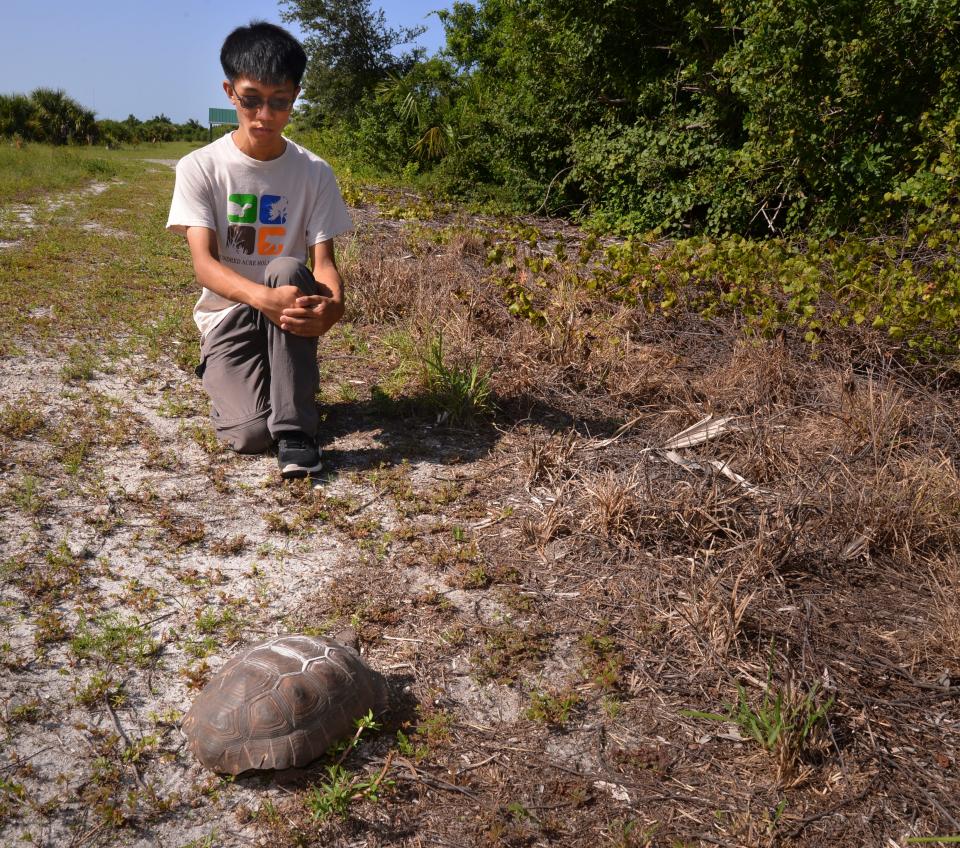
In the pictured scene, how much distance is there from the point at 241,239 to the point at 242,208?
0.52 feet

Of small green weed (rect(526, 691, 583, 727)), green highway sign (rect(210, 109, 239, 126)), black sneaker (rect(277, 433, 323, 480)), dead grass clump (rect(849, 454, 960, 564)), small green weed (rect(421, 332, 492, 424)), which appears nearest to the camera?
small green weed (rect(526, 691, 583, 727))

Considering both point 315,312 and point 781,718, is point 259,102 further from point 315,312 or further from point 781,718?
point 781,718

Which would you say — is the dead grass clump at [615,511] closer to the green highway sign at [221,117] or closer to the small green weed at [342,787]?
the small green weed at [342,787]

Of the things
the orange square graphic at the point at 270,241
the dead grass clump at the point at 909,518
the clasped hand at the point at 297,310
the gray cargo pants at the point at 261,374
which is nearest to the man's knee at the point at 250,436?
the gray cargo pants at the point at 261,374

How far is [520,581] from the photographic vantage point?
3.13 metres

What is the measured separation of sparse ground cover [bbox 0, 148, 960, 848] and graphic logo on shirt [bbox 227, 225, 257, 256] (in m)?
1.00

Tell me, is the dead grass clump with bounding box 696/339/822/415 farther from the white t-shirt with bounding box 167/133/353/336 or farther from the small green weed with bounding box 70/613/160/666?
the small green weed with bounding box 70/613/160/666

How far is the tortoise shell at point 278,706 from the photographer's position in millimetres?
2158

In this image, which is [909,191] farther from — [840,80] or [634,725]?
[634,725]

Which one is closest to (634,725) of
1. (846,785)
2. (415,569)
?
(846,785)

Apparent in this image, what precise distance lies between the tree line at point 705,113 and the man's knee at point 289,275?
13.7ft

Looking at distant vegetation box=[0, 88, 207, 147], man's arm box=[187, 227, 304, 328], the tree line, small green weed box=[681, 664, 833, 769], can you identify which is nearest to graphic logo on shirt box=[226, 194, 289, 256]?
man's arm box=[187, 227, 304, 328]

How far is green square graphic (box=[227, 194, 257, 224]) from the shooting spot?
399 centimetres

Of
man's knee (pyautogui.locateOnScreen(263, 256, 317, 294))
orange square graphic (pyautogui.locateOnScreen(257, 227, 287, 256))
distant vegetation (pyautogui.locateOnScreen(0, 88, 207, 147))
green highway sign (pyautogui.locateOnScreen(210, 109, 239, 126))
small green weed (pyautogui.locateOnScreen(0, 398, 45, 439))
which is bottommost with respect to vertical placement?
small green weed (pyautogui.locateOnScreen(0, 398, 45, 439))
